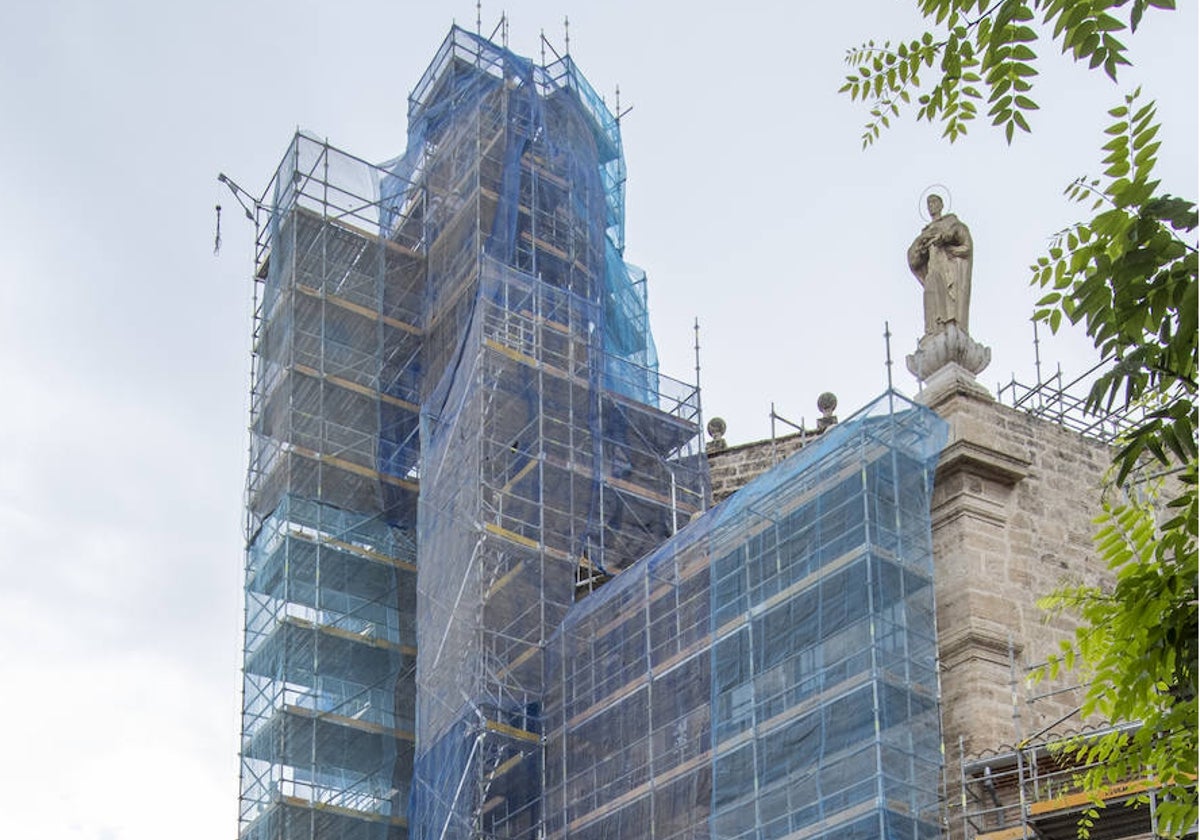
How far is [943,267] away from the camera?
24.8m

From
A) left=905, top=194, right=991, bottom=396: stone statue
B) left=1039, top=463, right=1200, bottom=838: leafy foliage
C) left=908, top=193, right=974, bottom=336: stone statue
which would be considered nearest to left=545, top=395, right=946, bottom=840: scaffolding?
left=905, top=194, right=991, bottom=396: stone statue

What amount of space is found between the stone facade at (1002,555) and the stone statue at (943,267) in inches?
40.9

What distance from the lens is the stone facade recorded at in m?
22.1

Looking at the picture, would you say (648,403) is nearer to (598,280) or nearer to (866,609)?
(598,280)

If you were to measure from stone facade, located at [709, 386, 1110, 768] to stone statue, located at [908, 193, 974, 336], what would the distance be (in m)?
1.04

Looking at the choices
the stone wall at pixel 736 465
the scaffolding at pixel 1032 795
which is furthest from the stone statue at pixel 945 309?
the stone wall at pixel 736 465

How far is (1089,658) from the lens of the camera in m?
9.48

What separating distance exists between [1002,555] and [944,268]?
11.9 ft

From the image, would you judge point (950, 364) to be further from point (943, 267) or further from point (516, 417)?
point (516, 417)

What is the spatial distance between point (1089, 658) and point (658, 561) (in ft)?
51.9

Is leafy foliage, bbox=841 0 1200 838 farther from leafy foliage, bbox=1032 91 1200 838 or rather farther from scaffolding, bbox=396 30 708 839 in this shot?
scaffolding, bbox=396 30 708 839

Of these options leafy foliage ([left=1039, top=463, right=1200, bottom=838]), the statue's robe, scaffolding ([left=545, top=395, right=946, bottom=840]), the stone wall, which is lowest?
leafy foliage ([left=1039, top=463, right=1200, bottom=838])

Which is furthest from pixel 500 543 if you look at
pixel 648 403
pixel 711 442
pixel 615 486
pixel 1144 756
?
pixel 1144 756

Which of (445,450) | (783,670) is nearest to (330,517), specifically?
(445,450)
